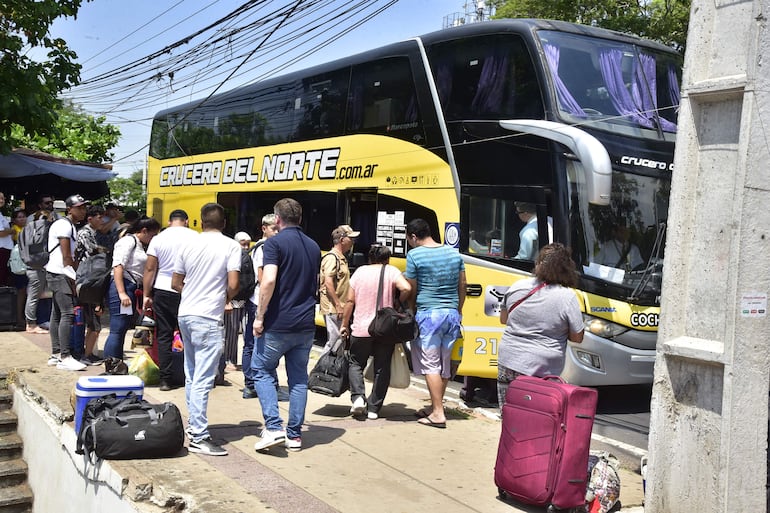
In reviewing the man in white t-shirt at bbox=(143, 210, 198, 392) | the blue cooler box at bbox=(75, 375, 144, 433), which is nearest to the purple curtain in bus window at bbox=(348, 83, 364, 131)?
the man in white t-shirt at bbox=(143, 210, 198, 392)

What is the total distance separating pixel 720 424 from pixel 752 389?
264mm

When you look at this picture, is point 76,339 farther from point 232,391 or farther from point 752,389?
point 752,389

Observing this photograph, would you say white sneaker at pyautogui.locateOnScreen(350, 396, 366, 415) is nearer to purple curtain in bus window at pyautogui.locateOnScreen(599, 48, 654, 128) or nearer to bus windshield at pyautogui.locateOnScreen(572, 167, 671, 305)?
bus windshield at pyautogui.locateOnScreen(572, 167, 671, 305)

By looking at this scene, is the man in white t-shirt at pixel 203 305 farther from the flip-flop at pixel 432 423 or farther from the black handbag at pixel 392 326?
the flip-flop at pixel 432 423

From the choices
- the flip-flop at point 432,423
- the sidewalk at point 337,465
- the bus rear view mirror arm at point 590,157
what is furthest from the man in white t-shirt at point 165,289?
the bus rear view mirror arm at point 590,157

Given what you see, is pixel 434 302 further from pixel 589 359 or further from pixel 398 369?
pixel 589 359

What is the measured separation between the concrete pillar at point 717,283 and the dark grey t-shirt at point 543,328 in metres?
0.92

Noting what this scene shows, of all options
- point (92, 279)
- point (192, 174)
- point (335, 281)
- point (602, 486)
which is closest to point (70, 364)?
point (92, 279)

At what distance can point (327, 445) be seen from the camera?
22.1 feet

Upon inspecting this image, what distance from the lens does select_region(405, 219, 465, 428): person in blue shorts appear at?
7410 millimetres

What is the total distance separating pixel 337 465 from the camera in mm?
6203

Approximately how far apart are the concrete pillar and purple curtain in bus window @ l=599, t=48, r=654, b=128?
471 centimetres

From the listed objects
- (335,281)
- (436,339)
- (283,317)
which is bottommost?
(436,339)

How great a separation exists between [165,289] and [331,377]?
1.90 meters
